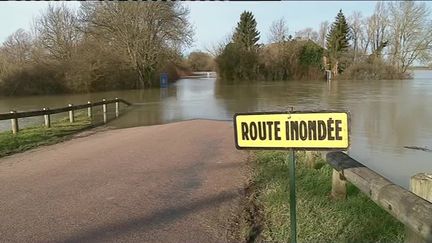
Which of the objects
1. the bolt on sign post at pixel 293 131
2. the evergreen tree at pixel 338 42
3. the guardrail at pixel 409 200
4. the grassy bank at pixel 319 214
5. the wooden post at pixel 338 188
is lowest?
the grassy bank at pixel 319 214

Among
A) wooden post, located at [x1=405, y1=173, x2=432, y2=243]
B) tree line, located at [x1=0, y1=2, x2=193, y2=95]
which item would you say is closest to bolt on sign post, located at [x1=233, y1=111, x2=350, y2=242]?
wooden post, located at [x1=405, y1=173, x2=432, y2=243]

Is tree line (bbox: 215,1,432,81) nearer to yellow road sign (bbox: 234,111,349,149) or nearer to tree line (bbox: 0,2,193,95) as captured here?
tree line (bbox: 0,2,193,95)

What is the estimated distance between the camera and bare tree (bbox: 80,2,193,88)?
41562mm

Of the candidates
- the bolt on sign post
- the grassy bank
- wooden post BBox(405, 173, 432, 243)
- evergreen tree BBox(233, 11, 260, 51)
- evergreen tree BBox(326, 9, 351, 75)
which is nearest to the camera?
the bolt on sign post

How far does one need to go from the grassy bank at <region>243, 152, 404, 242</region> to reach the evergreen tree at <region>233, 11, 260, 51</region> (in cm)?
6203

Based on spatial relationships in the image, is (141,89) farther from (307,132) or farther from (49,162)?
(307,132)

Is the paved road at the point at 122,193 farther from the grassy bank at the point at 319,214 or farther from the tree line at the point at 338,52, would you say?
the tree line at the point at 338,52

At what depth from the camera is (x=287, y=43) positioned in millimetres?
67438

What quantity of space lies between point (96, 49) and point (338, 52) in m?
40.3

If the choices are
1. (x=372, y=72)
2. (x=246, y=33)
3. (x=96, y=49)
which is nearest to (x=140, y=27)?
(x=96, y=49)

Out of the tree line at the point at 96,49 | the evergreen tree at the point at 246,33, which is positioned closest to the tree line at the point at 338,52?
the evergreen tree at the point at 246,33

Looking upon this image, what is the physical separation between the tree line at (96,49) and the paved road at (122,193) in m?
29.8

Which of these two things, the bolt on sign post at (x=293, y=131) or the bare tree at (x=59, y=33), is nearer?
the bolt on sign post at (x=293, y=131)

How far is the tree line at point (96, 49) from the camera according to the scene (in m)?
38.1
